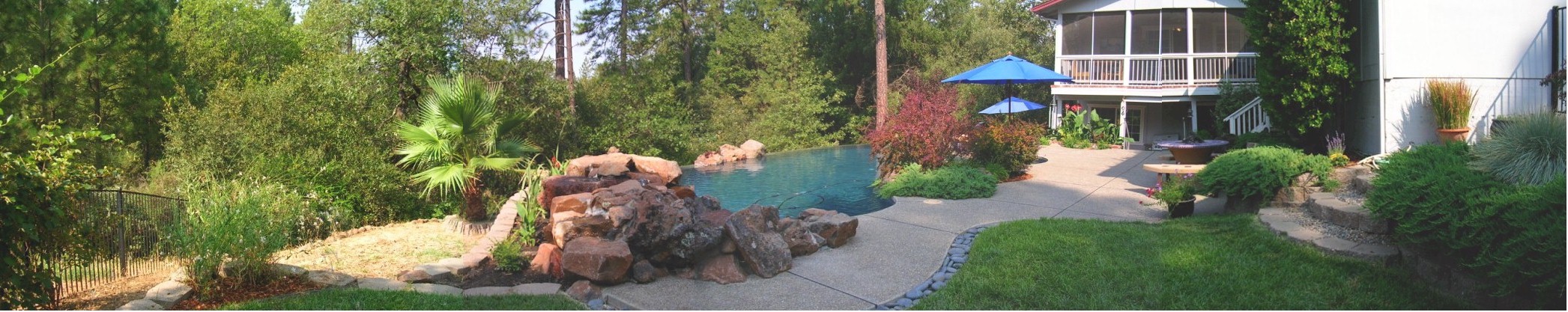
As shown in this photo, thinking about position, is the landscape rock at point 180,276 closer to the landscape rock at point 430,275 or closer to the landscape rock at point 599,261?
the landscape rock at point 430,275

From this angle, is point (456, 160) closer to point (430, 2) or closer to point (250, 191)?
point (250, 191)

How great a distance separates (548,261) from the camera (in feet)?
24.5

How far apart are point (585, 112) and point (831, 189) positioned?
7.49 meters

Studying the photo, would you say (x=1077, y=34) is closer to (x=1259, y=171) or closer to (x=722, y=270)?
(x=1259, y=171)

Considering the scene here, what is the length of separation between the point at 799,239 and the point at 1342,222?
4.41 meters

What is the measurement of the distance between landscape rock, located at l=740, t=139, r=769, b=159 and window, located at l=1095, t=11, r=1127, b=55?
983 centimetres

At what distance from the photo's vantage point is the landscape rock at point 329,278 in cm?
684

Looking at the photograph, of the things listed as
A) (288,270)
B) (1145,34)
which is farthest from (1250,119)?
(288,270)

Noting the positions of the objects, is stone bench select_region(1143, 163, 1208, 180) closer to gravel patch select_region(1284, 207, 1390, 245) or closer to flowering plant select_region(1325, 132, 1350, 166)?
flowering plant select_region(1325, 132, 1350, 166)

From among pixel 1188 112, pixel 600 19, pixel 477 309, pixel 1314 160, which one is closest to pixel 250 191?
pixel 477 309

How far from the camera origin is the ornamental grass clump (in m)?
9.49

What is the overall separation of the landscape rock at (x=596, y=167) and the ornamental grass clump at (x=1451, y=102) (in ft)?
30.7

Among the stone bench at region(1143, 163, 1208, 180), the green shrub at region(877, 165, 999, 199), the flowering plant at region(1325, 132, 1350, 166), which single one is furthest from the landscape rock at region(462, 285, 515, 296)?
the stone bench at region(1143, 163, 1208, 180)

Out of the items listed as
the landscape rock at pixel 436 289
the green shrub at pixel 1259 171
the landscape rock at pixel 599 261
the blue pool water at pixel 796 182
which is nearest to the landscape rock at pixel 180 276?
the landscape rock at pixel 436 289
